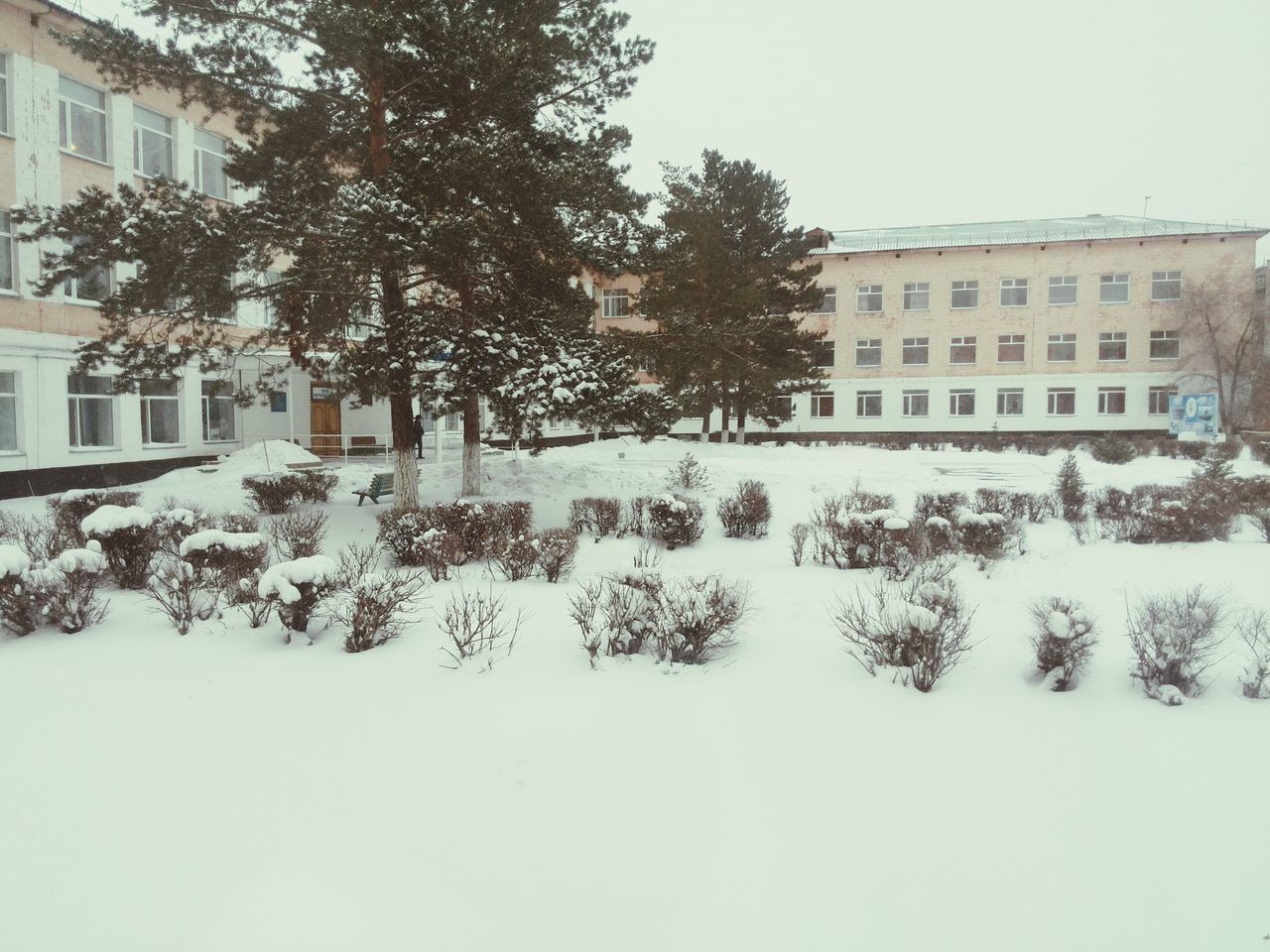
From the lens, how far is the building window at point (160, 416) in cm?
2158

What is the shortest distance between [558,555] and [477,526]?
181 centimetres

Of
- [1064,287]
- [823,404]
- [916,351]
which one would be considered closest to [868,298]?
[916,351]

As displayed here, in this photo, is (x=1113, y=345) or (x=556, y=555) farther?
(x=1113, y=345)

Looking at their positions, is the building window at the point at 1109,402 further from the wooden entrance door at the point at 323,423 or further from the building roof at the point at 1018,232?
the wooden entrance door at the point at 323,423

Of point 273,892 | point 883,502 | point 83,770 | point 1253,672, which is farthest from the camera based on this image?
point 883,502

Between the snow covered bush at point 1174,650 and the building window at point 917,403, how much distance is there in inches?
1498

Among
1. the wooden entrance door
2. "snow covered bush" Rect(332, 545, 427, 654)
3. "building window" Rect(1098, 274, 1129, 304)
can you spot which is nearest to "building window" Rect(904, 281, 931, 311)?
"building window" Rect(1098, 274, 1129, 304)

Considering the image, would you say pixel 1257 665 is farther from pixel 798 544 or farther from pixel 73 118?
pixel 73 118

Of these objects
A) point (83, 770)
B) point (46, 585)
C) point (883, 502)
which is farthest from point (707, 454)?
point (83, 770)

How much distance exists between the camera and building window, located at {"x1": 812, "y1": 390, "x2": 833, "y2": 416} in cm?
4281

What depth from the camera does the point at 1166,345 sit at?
38938 millimetres

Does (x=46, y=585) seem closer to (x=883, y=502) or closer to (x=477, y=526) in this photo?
(x=477, y=526)

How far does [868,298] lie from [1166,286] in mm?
13760

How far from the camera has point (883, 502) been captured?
38.4 ft
